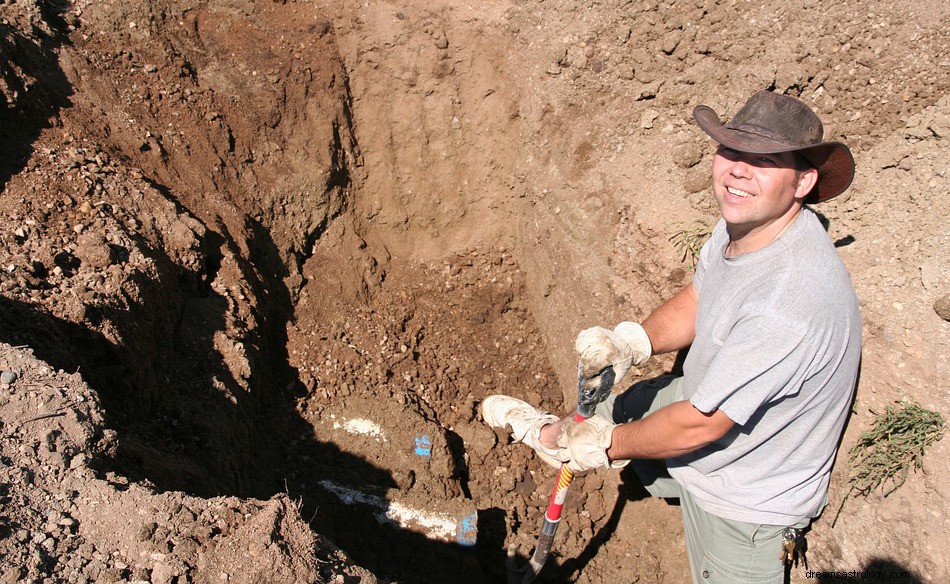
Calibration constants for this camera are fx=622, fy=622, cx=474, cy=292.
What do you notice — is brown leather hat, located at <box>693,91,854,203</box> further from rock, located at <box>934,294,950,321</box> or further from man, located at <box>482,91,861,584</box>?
rock, located at <box>934,294,950,321</box>

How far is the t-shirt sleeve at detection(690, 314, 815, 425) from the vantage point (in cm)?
208

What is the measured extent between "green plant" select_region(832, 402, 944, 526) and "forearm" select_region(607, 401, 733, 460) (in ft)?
3.75

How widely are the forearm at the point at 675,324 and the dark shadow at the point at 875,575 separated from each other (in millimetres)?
1356

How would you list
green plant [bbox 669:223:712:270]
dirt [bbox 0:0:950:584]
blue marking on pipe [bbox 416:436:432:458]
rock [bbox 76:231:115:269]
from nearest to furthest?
dirt [bbox 0:0:950:584], rock [bbox 76:231:115:269], green plant [bbox 669:223:712:270], blue marking on pipe [bbox 416:436:432:458]

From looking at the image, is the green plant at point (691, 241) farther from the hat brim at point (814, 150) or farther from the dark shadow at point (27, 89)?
the dark shadow at point (27, 89)

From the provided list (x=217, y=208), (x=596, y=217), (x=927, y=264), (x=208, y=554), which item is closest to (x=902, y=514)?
(x=927, y=264)

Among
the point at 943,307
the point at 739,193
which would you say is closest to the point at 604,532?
the point at 943,307

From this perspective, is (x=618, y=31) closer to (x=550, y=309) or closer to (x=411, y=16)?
(x=411, y=16)

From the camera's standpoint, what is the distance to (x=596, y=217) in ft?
14.3

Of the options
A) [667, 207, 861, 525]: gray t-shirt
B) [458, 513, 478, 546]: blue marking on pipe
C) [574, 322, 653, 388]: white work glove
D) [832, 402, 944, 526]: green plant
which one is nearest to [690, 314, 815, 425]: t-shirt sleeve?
[667, 207, 861, 525]: gray t-shirt

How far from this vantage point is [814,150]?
2225mm

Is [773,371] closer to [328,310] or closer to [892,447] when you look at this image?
[892,447]

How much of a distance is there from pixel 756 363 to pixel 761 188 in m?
0.63

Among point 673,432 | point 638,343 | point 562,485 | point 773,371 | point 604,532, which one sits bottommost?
point 604,532
